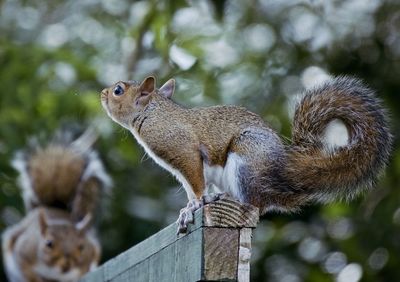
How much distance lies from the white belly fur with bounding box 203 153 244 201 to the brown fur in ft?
0.04

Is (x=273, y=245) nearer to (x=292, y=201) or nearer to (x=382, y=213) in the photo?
(x=382, y=213)

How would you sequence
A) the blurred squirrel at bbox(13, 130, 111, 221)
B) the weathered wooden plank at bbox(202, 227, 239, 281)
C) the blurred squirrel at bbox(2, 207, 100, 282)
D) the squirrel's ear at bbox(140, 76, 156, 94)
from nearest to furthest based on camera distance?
the weathered wooden plank at bbox(202, 227, 239, 281), the squirrel's ear at bbox(140, 76, 156, 94), the blurred squirrel at bbox(2, 207, 100, 282), the blurred squirrel at bbox(13, 130, 111, 221)

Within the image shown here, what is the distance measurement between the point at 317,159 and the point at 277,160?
0.10m

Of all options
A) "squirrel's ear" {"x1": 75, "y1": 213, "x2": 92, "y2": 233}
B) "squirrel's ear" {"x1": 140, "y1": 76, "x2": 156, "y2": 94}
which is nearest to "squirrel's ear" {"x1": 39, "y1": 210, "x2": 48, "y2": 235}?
"squirrel's ear" {"x1": 75, "y1": 213, "x2": 92, "y2": 233}

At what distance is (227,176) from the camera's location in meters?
2.70

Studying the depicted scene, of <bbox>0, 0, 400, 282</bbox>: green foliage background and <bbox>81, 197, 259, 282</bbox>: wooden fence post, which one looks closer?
<bbox>81, 197, 259, 282</bbox>: wooden fence post

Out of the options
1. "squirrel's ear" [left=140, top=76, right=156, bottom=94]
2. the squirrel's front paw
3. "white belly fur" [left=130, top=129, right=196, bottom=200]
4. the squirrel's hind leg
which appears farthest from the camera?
"squirrel's ear" [left=140, top=76, right=156, bottom=94]

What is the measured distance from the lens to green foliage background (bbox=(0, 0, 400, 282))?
5031 millimetres

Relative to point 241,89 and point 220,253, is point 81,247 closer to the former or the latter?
point 241,89

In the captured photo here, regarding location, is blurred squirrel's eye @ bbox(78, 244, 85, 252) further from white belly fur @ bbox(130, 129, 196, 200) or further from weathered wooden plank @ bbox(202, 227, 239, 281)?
weathered wooden plank @ bbox(202, 227, 239, 281)

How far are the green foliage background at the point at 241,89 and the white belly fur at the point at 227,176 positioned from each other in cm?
199

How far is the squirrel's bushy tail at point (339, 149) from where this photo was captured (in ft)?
8.76

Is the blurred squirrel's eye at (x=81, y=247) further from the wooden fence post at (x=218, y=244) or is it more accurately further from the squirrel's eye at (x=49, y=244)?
the wooden fence post at (x=218, y=244)

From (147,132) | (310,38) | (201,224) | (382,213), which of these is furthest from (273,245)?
(201,224)
